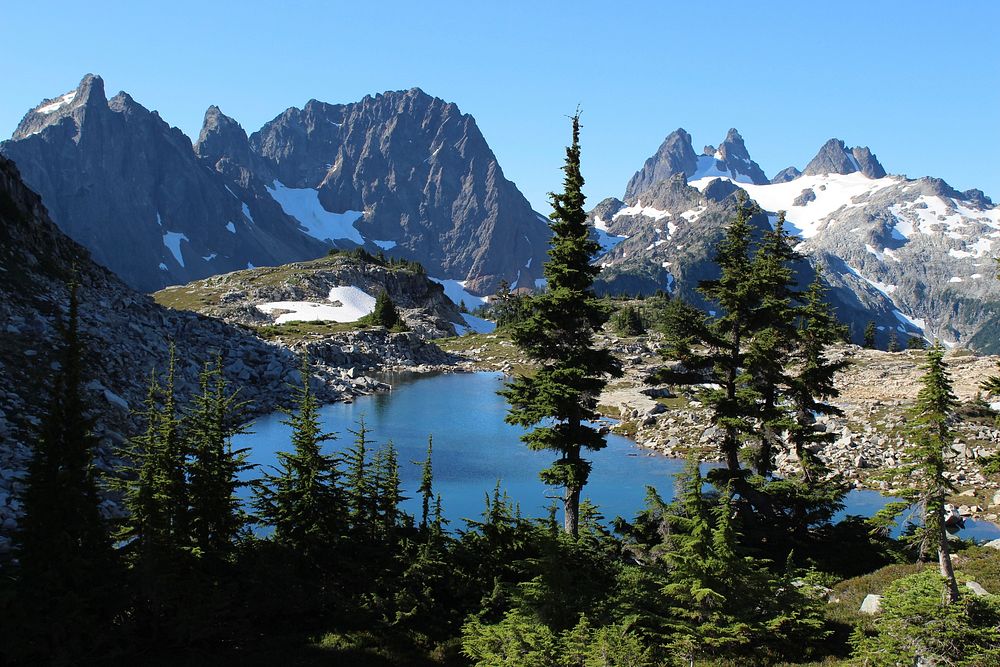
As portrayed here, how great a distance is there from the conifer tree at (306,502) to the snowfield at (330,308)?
4230 inches

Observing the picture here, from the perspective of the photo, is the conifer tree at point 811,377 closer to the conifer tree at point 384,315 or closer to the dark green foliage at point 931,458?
the dark green foliage at point 931,458

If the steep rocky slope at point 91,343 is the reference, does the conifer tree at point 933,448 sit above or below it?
below

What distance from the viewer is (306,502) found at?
20.2 meters

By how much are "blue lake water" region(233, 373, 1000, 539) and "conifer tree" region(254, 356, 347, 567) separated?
20.4ft

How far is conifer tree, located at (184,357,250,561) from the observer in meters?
18.3

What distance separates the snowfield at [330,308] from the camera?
130750 millimetres

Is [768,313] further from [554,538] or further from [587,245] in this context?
[554,538]

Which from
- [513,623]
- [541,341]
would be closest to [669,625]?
[513,623]

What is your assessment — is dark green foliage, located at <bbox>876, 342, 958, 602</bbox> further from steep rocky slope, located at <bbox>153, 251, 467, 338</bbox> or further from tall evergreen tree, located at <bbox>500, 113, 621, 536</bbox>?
steep rocky slope, located at <bbox>153, 251, 467, 338</bbox>

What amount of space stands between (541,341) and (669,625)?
11.0 metres

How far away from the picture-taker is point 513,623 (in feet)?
51.3

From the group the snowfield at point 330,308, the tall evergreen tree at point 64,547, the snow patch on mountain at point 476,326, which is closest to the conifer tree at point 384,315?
the snowfield at point 330,308

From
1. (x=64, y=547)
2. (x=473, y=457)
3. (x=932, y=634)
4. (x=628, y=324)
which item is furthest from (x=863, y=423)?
(x=628, y=324)

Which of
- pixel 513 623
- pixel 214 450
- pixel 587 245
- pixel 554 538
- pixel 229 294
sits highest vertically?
pixel 229 294
